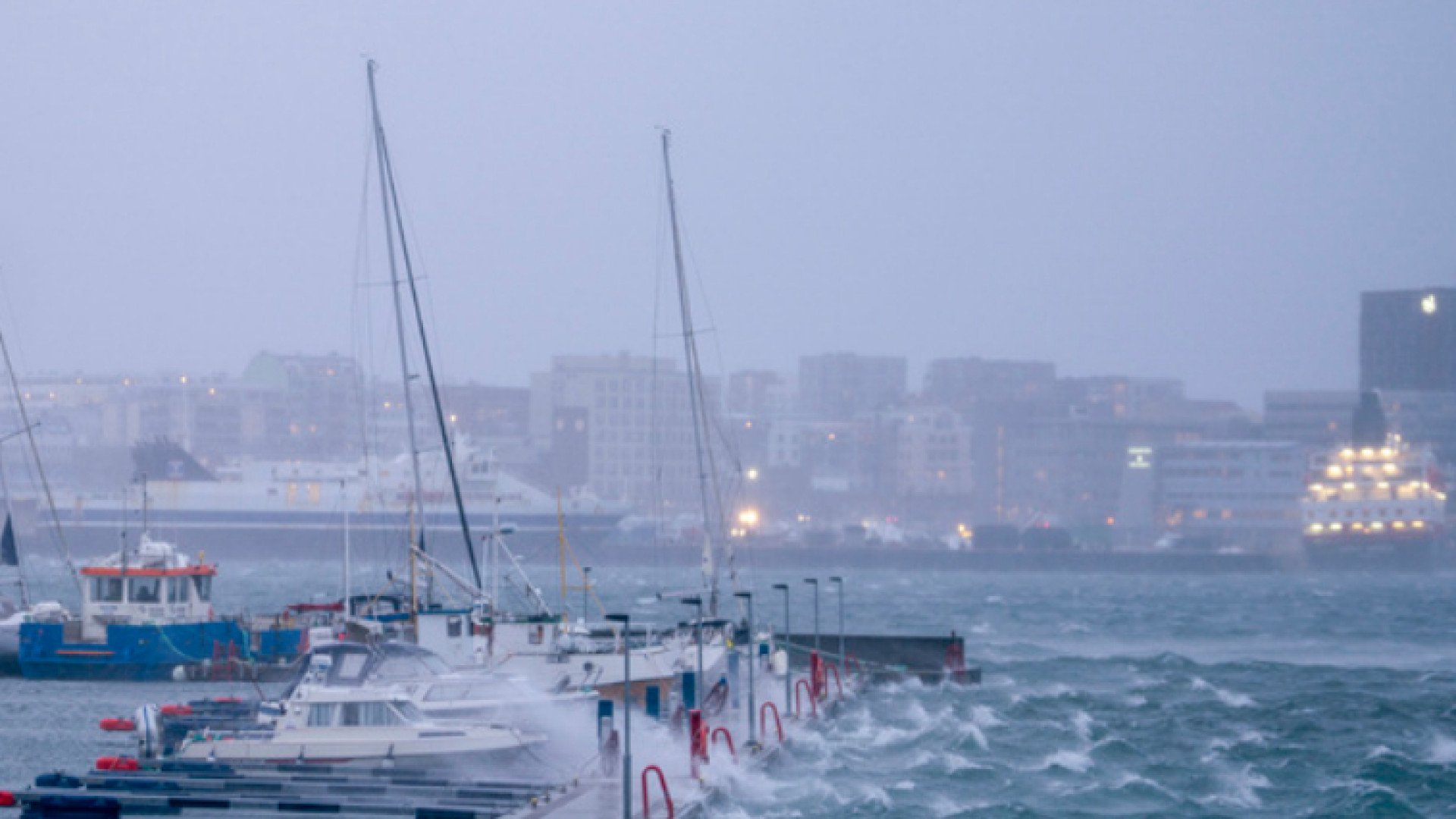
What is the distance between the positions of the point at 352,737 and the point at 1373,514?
12129 centimetres

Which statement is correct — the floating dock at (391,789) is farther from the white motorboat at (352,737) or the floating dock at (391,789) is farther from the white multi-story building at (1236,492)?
the white multi-story building at (1236,492)

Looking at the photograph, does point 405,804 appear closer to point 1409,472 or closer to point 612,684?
point 612,684

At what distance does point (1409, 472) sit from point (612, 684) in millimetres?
118352

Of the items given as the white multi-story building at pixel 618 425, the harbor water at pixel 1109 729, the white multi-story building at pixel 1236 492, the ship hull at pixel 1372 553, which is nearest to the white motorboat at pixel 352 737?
the harbor water at pixel 1109 729

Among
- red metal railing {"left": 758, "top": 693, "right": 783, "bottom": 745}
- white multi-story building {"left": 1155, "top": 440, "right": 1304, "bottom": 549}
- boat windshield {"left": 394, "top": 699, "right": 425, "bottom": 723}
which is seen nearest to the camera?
boat windshield {"left": 394, "top": 699, "right": 425, "bottom": 723}

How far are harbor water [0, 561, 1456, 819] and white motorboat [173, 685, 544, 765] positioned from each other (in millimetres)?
2602

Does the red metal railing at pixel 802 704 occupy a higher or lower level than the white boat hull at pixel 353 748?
lower

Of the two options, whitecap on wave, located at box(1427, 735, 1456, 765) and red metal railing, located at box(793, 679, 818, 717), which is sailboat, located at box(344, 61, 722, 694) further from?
whitecap on wave, located at box(1427, 735, 1456, 765)

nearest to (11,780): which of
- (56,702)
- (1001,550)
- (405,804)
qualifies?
(405,804)

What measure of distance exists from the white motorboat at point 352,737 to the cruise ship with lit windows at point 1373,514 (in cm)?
11936

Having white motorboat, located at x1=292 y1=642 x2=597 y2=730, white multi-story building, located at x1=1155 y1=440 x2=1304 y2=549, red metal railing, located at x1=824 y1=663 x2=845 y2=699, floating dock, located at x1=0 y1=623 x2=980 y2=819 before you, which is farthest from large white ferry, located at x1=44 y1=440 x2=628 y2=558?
floating dock, located at x1=0 y1=623 x2=980 y2=819

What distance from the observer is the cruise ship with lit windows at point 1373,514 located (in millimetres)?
136500

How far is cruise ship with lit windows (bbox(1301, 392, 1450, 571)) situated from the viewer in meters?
136

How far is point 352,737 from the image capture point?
84.8 feet
